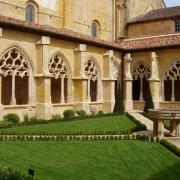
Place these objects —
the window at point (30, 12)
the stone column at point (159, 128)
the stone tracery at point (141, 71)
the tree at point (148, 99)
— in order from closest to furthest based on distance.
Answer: the stone column at point (159, 128), the tree at point (148, 99), the window at point (30, 12), the stone tracery at point (141, 71)

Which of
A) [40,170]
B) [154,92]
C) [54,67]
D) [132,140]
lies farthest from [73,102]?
[40,170]

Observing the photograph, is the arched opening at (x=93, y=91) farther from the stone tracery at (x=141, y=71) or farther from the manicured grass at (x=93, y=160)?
the manicured grass at (x=93, y=160)

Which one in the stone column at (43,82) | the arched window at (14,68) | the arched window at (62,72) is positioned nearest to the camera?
the arched window at (14,68)

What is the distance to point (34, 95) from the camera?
70.5 ft

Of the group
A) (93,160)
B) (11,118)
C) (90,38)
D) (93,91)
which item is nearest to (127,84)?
(93,91)

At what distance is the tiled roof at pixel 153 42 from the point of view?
88.4 feet

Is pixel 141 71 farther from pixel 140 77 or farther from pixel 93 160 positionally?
pixel 93 160

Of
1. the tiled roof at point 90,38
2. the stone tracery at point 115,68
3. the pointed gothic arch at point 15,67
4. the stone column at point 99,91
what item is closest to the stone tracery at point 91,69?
the stone column at point 99,91

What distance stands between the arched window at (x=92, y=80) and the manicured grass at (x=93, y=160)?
512 inches

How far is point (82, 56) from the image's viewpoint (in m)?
24.3

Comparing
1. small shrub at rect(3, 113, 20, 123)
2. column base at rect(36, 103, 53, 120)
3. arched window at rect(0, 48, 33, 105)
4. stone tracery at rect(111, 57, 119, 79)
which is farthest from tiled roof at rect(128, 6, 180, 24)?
small shrub at rect(3, 113, 20, 123)

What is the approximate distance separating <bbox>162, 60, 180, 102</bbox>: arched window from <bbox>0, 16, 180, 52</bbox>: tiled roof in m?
1.61

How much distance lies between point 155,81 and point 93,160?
17431 millimetres

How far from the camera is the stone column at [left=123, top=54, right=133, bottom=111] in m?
28.3
